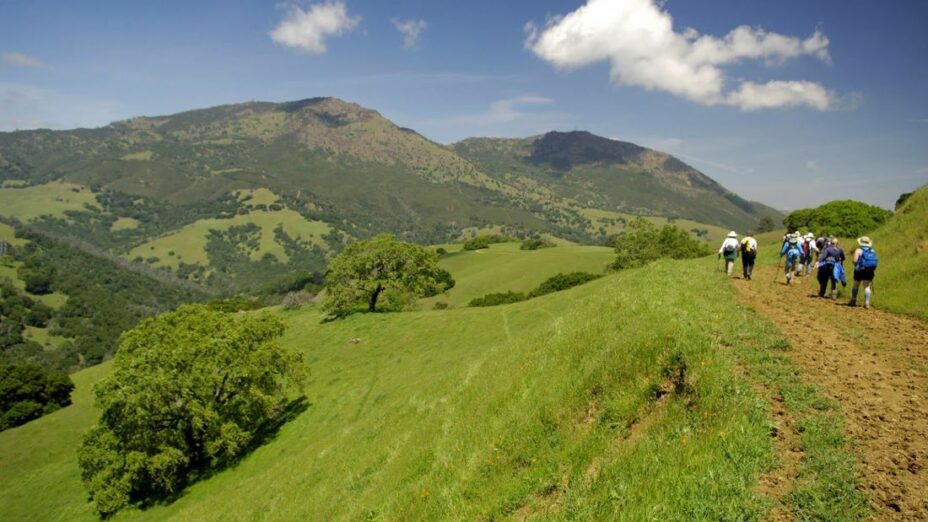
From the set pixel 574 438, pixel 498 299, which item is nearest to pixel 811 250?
pixel 574 438

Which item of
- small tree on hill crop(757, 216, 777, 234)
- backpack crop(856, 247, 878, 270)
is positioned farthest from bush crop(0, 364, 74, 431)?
small tree on hill crop(757, 216, 777, 234)

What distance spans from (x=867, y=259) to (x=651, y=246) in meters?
75.5

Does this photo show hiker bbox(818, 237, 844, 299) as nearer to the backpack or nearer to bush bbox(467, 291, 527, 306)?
the backpack

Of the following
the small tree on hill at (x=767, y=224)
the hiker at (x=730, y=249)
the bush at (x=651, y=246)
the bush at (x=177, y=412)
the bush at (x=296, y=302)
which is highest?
the small tree on hill at (x=767, y=224)

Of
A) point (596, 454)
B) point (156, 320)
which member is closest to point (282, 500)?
point (596, 454)

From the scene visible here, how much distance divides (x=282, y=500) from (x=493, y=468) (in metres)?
14.7

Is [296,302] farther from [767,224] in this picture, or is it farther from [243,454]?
[767,224]

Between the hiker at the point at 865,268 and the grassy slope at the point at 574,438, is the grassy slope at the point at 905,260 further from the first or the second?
the grassy slope at the point at 574,438

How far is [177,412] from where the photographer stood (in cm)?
3775

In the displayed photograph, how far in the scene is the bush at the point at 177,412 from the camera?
36.4m

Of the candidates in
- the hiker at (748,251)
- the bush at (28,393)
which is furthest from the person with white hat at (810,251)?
the bush at (28,393)

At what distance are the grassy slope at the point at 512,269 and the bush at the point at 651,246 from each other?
24090 mm

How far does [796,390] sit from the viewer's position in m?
9.92

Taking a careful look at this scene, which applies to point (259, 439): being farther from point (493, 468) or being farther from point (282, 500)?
point (493, 468)
